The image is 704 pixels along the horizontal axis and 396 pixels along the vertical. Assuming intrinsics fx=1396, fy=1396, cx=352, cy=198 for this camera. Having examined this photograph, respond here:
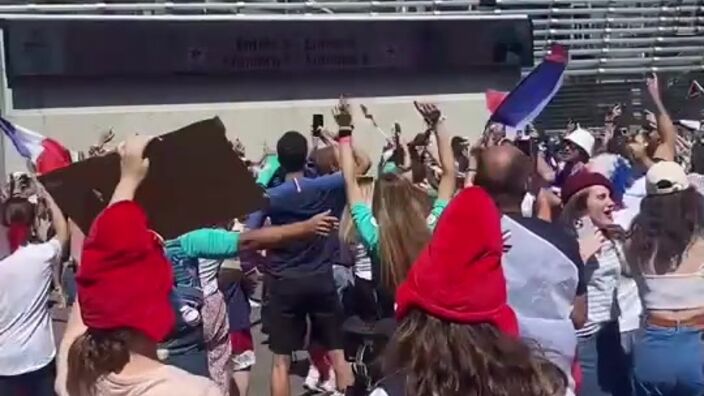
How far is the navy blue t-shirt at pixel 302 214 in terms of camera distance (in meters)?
7.19

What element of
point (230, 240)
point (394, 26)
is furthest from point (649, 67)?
point (230, 240)

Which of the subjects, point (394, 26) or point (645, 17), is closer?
point (394, 26)

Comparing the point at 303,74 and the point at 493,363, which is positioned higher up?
the point at 493,363

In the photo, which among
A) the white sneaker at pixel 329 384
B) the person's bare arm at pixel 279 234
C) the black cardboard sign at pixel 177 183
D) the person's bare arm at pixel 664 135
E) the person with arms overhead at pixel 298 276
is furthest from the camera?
the white sneaker at pixel 329 384

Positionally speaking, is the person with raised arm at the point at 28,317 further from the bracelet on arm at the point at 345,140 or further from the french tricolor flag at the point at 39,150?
the bracelet on arm at the point at 345,140

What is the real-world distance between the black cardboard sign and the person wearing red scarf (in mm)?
1161

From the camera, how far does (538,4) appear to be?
70.0ft

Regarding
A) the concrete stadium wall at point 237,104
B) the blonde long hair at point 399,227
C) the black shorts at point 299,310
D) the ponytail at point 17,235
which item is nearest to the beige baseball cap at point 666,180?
the blonde long hair at point 399,227

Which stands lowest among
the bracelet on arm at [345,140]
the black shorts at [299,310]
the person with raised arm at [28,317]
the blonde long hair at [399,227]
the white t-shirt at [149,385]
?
the black shorts at [299,310]

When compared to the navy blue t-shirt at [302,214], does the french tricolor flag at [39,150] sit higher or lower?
higher

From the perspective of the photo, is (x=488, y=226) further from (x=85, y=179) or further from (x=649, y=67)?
(x=649, y=67)

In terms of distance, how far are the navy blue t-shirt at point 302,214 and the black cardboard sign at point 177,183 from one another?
2.89 meters

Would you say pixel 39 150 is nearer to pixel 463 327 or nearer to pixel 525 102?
pixel 525 102

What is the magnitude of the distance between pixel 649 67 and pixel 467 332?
21.1 metres
